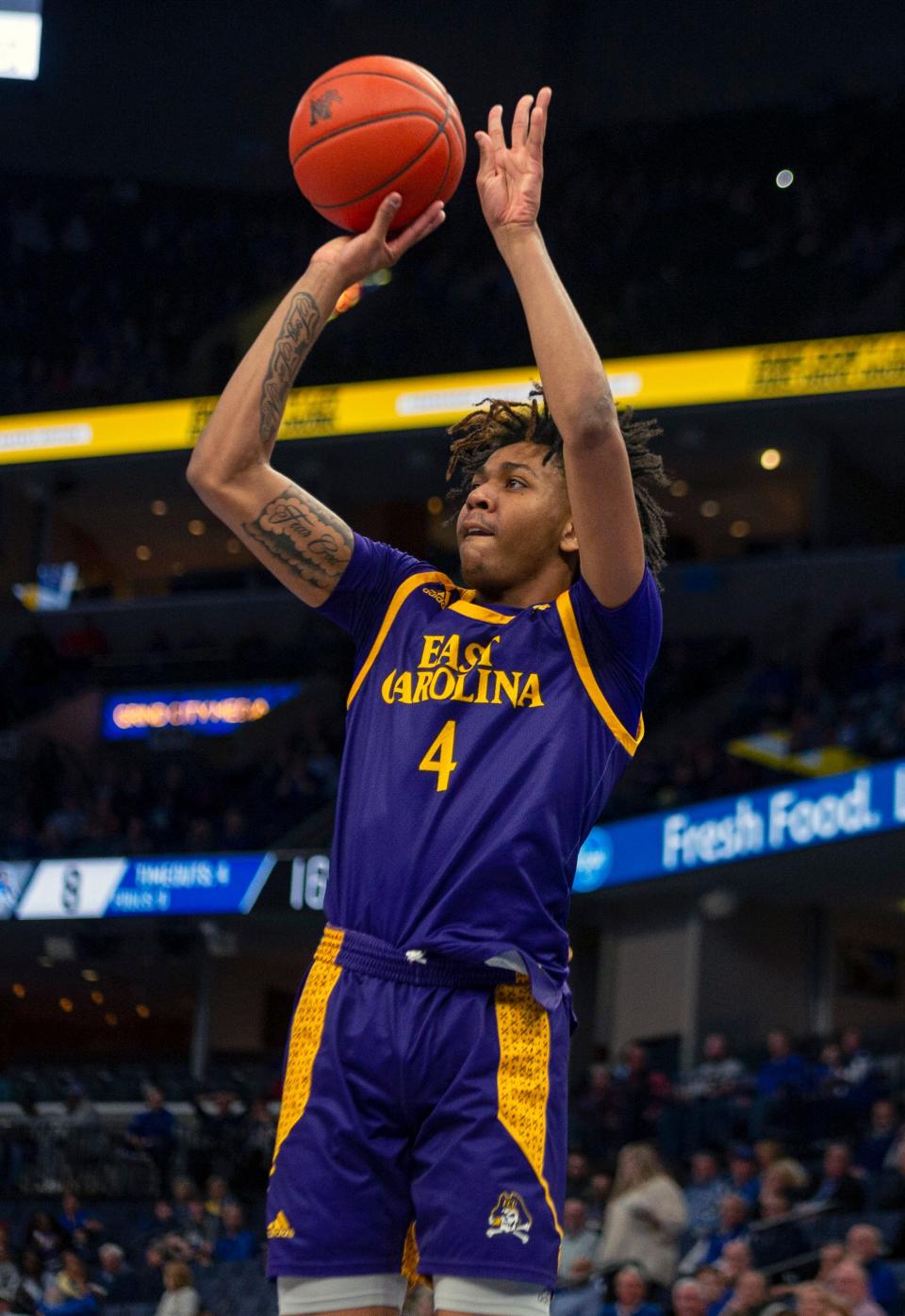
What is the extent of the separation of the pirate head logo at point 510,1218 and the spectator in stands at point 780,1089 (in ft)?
35.8

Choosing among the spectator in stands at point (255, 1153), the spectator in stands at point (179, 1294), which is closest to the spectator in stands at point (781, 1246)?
the spectator in stands at point (179, 1294)

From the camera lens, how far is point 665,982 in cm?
2053

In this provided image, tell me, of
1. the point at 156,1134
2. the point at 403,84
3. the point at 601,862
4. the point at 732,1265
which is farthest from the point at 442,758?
the point at 601,862

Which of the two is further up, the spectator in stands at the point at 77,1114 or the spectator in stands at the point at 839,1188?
the spectator in stands at the point at 77,1114

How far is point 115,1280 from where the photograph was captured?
43.9ft

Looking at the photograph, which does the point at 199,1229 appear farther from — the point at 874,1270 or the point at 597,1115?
the point at 874,1270

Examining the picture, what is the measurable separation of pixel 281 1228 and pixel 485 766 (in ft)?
2.65

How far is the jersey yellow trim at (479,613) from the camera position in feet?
10.3

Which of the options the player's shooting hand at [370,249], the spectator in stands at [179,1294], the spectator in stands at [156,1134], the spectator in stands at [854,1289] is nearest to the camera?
the player's shooting hand at [370,249]

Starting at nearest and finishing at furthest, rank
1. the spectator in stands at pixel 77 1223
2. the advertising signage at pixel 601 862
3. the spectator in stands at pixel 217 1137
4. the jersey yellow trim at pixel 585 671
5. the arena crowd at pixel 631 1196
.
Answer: the jersey yellow trim at pixel 585 671, the arena crowd at pixel 631 1196, the spectator in stands at pixel 77 1223, the spectator in stands at pixel 217 1137, the advertising signage at pixel 601 862

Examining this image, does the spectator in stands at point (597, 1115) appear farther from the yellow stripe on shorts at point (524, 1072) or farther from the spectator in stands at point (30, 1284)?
the yellow stripe on shorts at point (524, 1072)

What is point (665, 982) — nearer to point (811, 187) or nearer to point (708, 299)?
point (708, 299)

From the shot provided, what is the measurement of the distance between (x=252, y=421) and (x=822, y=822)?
1478 cm

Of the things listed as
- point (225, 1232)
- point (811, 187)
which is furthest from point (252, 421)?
point (811, 187)
